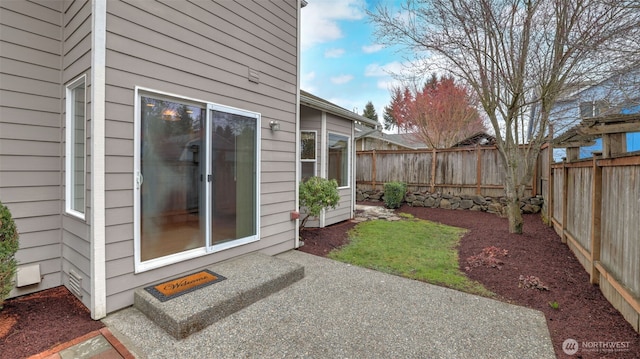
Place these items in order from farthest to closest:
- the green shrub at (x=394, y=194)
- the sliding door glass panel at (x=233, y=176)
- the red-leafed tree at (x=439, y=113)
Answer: the red-leafed tree at (x=439, y=113) → the green shrub at (x=394, y=194) → the sliding door glass panel at (x=233, y=176)

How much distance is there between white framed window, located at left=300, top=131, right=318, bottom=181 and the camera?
6.48 metres

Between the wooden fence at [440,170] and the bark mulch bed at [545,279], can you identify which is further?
the wooden fence at [440,170]

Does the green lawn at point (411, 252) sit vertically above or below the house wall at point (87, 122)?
below

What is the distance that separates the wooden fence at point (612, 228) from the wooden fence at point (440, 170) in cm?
434

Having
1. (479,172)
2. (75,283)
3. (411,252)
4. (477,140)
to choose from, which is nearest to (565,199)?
(411,252)

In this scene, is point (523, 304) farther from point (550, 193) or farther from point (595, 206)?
point (550, 193)

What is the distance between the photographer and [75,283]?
2861 millimetres

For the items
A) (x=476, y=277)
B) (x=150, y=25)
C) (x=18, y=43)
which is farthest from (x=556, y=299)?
(x=18, y=43)

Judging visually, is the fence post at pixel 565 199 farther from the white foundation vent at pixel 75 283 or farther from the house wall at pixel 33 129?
the house wall at pixel 33 129

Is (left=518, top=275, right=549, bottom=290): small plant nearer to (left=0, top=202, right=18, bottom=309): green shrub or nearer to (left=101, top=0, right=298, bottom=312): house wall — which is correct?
(left=101, top=0, right=298, bottom=312): house wall

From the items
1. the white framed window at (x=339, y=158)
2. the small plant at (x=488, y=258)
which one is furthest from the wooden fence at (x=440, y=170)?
the small plant at (x=488, y=258)

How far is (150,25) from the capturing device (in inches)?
113

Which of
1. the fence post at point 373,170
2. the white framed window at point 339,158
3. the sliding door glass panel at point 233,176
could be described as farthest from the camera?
the fence post at point 373,170

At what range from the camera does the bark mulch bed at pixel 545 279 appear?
2334 mm
